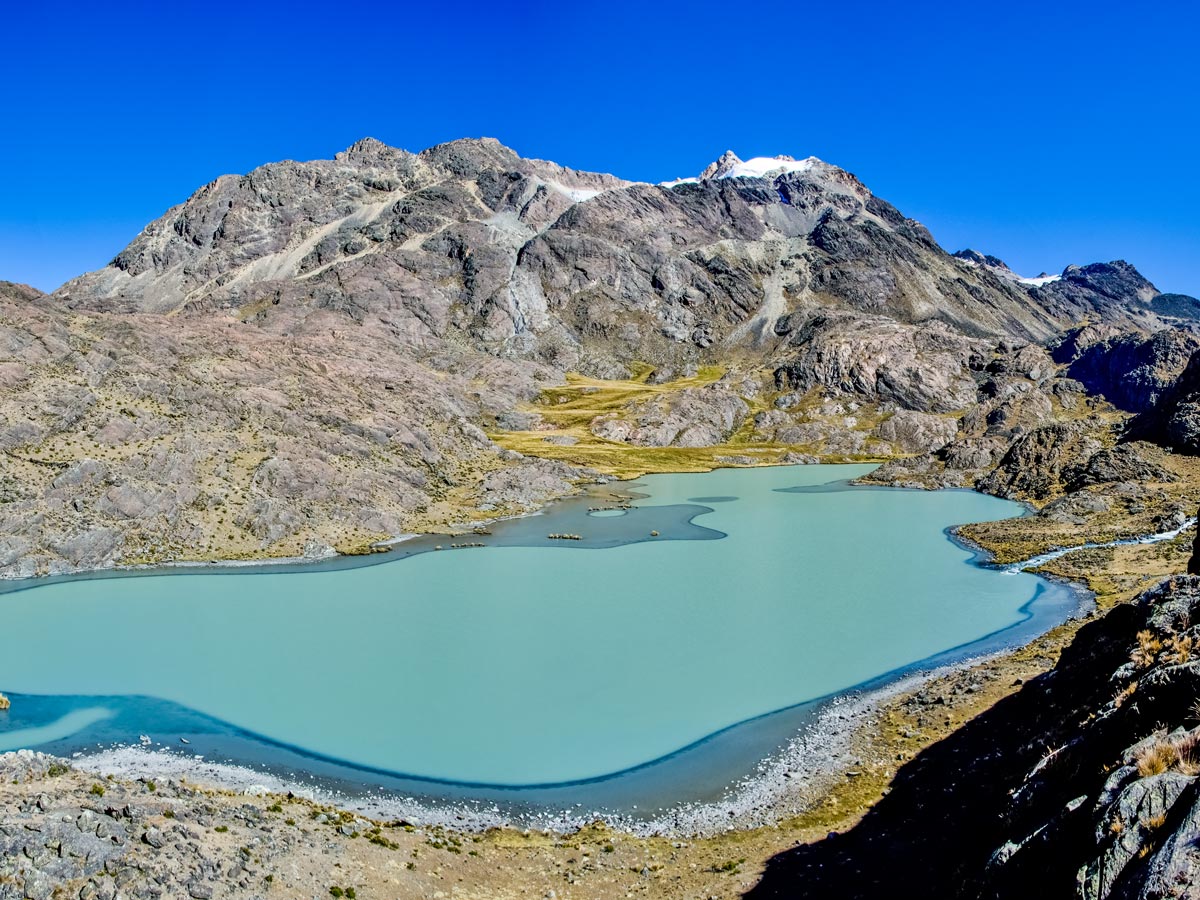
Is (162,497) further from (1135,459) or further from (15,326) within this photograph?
(1135,459)

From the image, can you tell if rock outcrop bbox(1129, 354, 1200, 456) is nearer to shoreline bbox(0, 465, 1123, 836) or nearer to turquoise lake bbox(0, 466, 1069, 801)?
turquoise lake bbox(0, 466, 1069, 801)

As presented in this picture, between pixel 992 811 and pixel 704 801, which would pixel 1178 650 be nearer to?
pixel 992 811

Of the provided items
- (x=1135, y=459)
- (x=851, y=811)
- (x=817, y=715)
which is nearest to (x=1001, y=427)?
(x=1135, y=459)

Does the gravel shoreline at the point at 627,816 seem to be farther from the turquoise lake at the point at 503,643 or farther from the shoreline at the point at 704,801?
the turquoise lake at the point at 503,643

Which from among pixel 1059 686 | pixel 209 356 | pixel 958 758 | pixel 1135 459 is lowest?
pixel 958 758

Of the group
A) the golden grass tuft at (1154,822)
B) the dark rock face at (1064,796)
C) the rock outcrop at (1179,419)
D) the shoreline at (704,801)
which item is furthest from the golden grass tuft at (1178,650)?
the rock outcrop at (1179,419)

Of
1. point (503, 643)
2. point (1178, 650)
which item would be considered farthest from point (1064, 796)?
point (503, 643)
